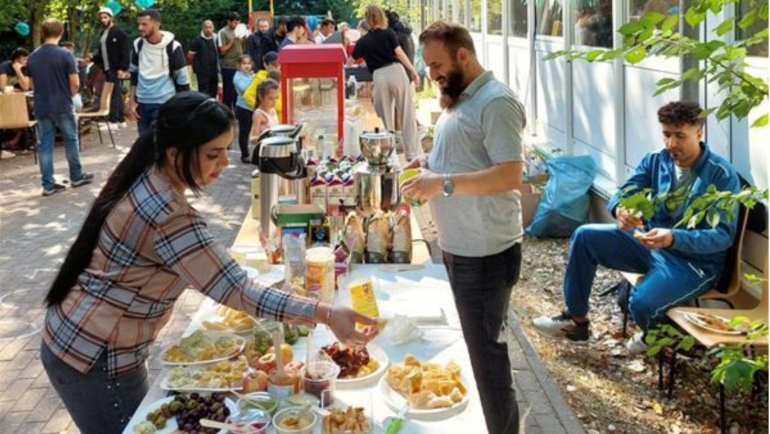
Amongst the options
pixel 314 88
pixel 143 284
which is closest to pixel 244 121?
pixel 314 88

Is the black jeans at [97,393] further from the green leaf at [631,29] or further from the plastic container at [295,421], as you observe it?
the green leaf at [631,29]

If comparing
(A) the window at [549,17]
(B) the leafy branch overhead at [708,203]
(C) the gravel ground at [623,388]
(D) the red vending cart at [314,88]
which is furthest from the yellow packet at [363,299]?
(A) the window at [549,17]

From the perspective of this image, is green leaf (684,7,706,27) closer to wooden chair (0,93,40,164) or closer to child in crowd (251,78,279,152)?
child in crowd (251,78,279,152)

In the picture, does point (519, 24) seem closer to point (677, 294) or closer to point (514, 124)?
point (677, 294)

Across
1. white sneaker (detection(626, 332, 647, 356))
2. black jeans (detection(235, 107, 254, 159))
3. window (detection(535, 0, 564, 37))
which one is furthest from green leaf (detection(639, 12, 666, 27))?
black jeans (detection(235, 107, 254, 159))

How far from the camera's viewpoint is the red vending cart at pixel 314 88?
5.70m

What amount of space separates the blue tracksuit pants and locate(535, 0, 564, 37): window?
4.04 metres

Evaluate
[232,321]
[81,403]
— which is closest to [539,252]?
[232,321]

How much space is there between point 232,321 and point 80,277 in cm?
69

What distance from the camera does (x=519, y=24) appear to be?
A: 10789 mm

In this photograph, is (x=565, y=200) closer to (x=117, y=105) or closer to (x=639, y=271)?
(x=639, y=271)

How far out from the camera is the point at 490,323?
3305 millimetres

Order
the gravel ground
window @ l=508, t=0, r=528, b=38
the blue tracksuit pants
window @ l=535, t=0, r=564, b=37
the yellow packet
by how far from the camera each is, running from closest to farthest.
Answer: the yellow packet
the gravel ground
the blue tracksuit pants
window @ l=535, t=0, r=564, b=37
window @ l=508, t=0, r=528, b=38

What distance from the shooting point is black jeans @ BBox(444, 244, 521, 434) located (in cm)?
329
